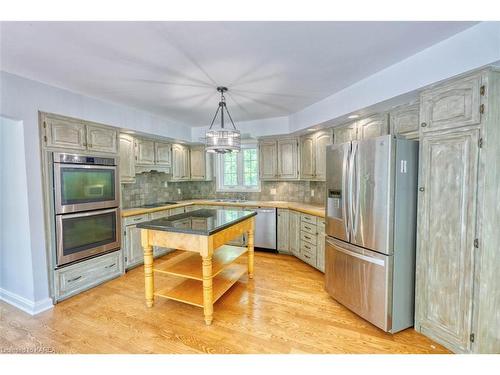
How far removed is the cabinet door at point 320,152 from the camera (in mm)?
3545

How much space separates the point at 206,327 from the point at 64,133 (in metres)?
2.61

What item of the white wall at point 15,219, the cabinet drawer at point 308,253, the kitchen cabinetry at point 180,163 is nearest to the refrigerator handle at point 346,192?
the cabinet drawer at point 308,253

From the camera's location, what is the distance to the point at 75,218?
2.64 meters

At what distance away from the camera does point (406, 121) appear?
2283mm

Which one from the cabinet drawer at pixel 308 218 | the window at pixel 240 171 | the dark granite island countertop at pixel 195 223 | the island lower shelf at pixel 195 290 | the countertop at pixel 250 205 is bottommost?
the island lower shelf at pixel 195 290

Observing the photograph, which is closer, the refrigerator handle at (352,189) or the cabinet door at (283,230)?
the refrigerator handle at (352,189)

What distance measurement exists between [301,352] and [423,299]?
1.16 metres

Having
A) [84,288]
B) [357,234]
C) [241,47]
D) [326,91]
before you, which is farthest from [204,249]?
[326,91]

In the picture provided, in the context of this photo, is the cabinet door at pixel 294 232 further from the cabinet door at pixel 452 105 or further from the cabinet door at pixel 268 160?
the cabinet door at pixel 452 105

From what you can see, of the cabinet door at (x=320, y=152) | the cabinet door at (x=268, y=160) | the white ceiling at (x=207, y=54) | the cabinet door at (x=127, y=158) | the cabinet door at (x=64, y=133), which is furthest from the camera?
the cabinet door at (x=268, y=160)

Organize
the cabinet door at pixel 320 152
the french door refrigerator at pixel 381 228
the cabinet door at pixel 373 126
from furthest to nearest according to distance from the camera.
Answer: the cabinet door at pixel 320 152, the cabinet door at pixel 373 126, the french door refrigerator at pixel 381 228

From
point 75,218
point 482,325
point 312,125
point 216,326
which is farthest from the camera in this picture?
point 312,125

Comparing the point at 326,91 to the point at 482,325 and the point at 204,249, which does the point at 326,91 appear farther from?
the point at 482,325

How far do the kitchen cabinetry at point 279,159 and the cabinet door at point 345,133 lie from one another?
2.76ft
